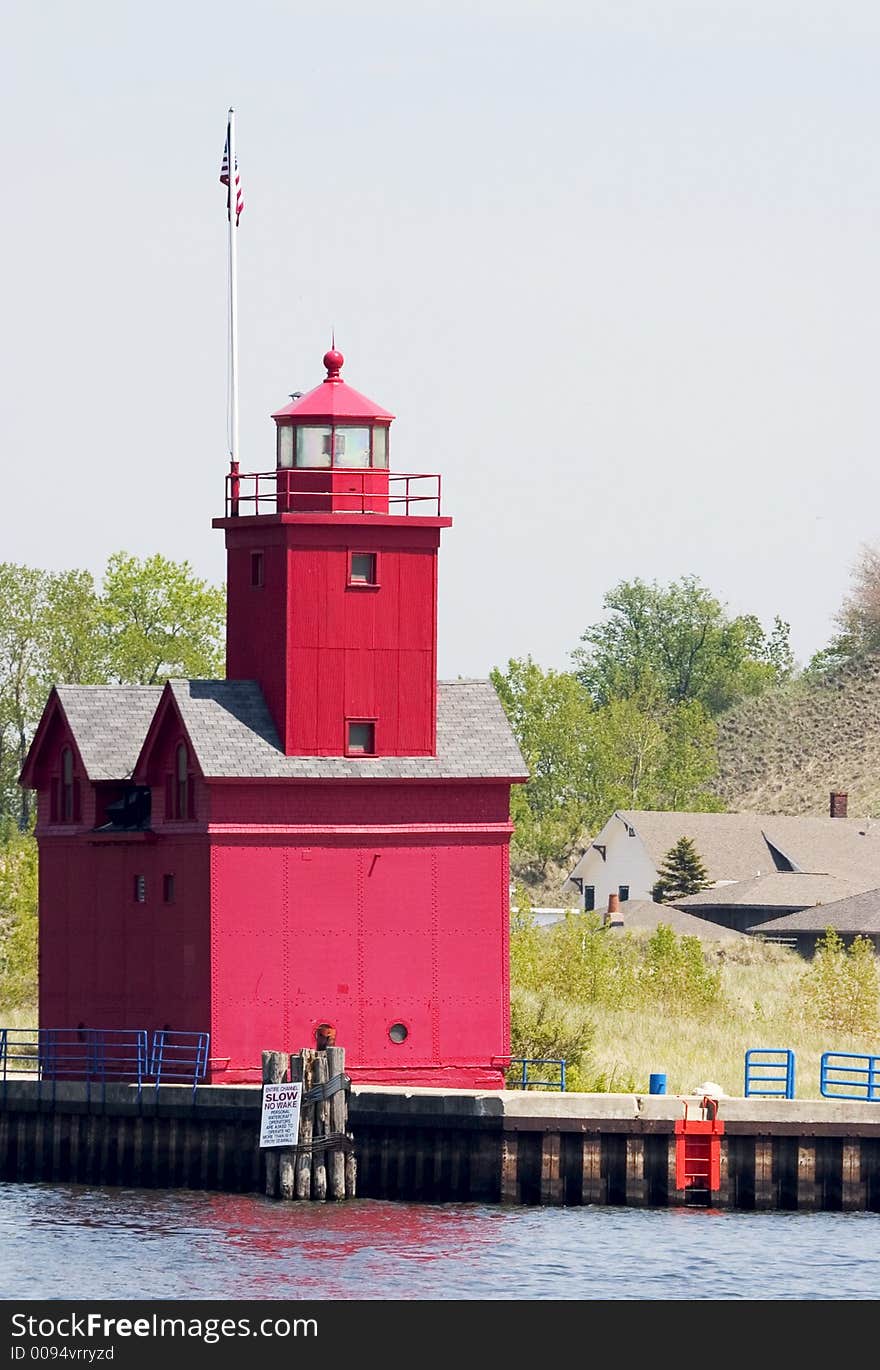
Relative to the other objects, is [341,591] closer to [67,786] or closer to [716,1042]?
[67,786]

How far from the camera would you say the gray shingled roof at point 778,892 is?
368 ft

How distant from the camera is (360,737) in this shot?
182 feet

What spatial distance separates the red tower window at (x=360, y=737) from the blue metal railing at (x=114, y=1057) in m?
5.49

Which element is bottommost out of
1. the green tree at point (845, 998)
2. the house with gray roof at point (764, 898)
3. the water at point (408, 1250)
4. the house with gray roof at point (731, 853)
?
the water at point (408, 1250)

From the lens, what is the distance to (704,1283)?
4434 cm

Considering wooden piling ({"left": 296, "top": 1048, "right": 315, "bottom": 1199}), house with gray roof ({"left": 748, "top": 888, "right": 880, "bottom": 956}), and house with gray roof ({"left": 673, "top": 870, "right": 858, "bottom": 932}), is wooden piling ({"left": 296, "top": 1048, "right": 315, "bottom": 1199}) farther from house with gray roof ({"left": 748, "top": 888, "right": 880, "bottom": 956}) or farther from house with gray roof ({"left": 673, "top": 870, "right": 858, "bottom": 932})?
house with gray roof ({"left": 673, "top": 870, "right": 858, "bottom": 932})

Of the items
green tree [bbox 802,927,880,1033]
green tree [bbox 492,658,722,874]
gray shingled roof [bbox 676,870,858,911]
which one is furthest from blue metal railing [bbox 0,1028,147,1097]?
green tree [bbox 492,658,722,874]

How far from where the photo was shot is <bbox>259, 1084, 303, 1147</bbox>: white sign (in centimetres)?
5112

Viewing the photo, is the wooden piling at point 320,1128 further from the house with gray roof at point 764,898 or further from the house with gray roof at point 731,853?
the house with gray roof at point 731,853

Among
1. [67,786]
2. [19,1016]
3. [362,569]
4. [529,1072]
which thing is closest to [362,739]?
[362,569]

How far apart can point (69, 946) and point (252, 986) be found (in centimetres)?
640

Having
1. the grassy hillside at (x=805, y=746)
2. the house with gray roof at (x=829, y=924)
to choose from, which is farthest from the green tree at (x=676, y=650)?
the house with gray roof at (x=829, y=924)

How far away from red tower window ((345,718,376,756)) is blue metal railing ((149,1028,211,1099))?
5.48 m

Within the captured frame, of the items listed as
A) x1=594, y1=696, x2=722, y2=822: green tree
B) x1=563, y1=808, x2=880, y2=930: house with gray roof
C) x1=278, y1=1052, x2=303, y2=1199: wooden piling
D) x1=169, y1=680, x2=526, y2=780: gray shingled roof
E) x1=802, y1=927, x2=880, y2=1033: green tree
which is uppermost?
x1=594, y1=696, x2=722, y2=822: green tree
